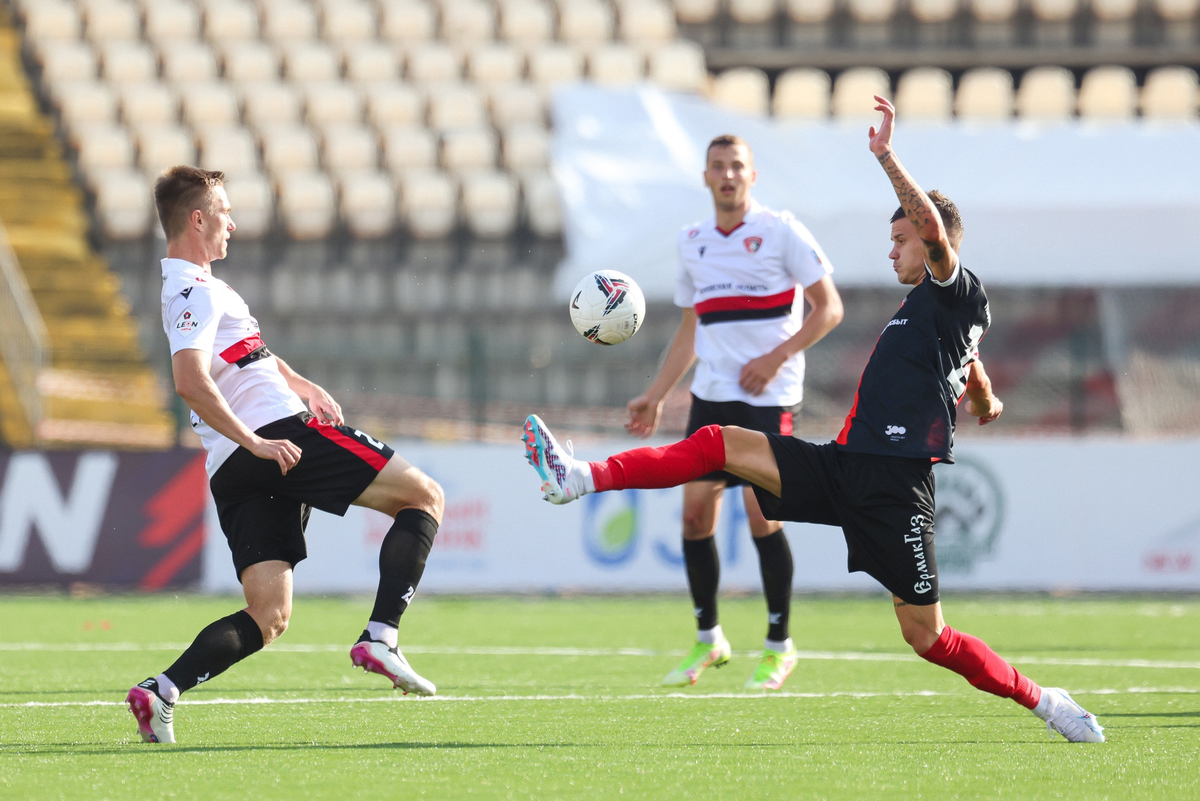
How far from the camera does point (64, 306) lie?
16.3 m

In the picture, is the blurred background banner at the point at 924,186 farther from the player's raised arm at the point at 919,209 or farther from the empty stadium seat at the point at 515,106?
the player's raised arm at the point at 919,209

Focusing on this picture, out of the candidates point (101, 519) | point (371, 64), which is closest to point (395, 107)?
point (371, 64)

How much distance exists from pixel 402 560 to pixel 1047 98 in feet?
49.5

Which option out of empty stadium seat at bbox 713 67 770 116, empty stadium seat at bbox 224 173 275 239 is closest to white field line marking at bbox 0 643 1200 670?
empty stadium seat at bbox 224 173 275 239

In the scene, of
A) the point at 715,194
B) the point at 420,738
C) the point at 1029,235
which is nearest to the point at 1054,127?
the point at 1029,235

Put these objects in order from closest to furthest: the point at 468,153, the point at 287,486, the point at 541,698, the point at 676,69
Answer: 1. the point at 287,486
2. the point at 541,698
3. the point at 468,153
4. the point at 676,69

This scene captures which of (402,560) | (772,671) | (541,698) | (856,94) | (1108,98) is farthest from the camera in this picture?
(856,94)

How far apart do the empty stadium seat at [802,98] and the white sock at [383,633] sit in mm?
14183

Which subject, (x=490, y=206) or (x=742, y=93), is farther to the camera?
(x=742, y=93)

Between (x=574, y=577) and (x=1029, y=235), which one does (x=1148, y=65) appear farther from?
(x=574, y=577)

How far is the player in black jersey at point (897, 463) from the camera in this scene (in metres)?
4.40

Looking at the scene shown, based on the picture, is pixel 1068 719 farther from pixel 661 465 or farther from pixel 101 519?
pixel 101 519

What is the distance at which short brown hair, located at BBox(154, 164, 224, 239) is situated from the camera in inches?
183

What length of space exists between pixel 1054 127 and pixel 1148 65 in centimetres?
648
